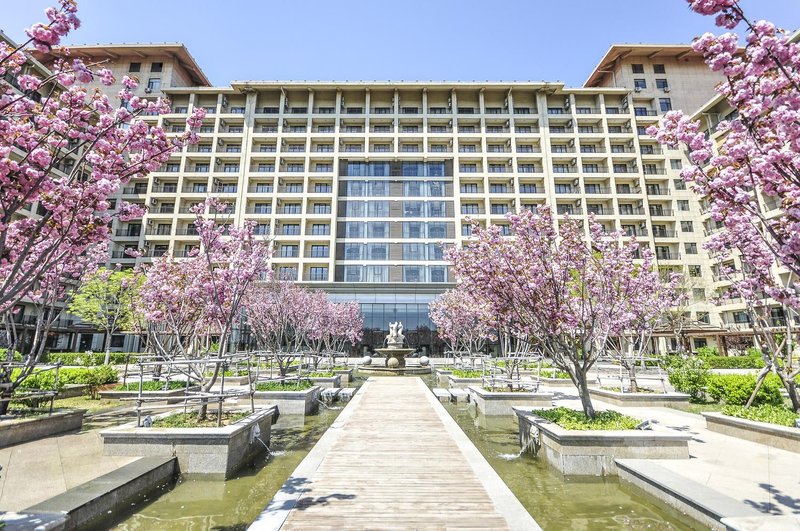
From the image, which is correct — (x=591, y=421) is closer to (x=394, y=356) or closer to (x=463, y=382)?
(x=463, y=382)

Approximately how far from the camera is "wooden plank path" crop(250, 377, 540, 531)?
498 cm

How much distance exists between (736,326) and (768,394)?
128ft

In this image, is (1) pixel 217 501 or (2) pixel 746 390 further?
(2) pixel 746 390

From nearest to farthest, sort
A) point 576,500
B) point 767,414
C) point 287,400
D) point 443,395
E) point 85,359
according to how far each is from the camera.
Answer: point 576,500 → point 767,414 → point 287,400 → point 443,395 → point 85,359

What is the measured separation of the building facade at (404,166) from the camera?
160 ft

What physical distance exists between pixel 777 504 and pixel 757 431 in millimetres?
4486

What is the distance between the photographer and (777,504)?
527cm

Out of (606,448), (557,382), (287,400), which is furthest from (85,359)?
(606,448)

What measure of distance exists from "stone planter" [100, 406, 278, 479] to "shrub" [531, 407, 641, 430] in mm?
6674

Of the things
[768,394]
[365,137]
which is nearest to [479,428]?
[768,394]

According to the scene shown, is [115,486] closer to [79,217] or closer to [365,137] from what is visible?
[79,217]

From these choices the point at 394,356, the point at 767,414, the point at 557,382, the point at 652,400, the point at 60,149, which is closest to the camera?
the point at 60,149

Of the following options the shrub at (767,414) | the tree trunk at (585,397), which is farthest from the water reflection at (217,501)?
the shrub at (767,414)

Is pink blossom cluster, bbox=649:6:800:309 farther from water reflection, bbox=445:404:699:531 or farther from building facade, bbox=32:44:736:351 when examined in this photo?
building facade, bbox=32:44:736:351
